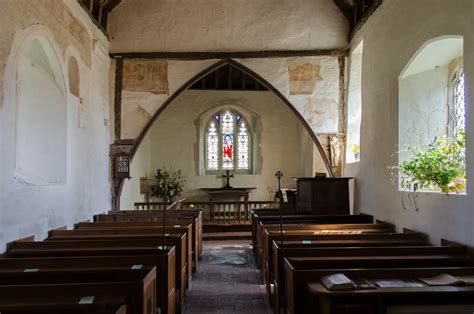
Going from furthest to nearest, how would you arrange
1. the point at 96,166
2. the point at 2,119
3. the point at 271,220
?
the point at 96,166 → the point at 271,220 → the point at 2,119

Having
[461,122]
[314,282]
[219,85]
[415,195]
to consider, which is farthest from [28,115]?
[219,85]

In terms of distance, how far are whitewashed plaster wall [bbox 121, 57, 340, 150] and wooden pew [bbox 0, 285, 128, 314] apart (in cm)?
543

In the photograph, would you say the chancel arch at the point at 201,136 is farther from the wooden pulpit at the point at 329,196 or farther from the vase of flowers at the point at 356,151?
the wooden pulpit at the point at 329,196

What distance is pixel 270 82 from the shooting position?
8.01 meters

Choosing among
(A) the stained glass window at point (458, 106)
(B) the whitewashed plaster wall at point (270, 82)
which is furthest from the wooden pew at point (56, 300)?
(B) the whitewashed plaster wall at point (270, 82)

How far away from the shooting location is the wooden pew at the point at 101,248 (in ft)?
12.5

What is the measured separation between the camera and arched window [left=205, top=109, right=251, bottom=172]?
44.0 ft

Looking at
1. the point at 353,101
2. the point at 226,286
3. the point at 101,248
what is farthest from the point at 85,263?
the point at 353,101

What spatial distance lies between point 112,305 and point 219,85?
11.0 meters

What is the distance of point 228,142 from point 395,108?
27.3ft

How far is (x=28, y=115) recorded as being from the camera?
5.41 metres

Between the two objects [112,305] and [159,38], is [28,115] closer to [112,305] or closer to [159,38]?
[159,38]

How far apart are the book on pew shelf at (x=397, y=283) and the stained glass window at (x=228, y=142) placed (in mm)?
10544

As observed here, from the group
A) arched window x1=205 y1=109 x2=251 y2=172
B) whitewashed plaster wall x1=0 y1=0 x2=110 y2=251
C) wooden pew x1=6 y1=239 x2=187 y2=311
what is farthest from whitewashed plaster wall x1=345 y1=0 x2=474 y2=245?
arched window x1=205 y1=109 x2=251 y2=172
